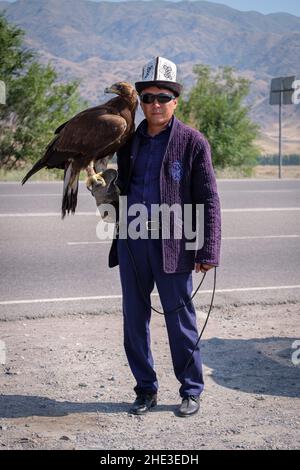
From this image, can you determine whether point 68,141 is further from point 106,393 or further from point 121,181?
point 106,393

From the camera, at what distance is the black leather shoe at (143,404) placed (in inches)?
170

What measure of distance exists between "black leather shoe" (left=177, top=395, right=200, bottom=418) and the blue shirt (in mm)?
1057

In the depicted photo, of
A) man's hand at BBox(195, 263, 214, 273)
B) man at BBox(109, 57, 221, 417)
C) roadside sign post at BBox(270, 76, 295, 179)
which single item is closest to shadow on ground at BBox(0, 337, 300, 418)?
man at BBox(109, 57, 221, 417)

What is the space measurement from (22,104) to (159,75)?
19178 mm

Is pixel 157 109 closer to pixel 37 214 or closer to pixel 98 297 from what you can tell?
pixel 98 297

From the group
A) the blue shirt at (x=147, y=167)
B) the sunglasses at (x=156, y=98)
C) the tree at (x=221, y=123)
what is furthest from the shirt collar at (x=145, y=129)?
the tree at (x=221, y=123)

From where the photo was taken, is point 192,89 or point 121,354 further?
point 192,89

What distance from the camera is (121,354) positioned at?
5.42m

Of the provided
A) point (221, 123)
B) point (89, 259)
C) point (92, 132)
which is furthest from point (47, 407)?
point (221, 123)

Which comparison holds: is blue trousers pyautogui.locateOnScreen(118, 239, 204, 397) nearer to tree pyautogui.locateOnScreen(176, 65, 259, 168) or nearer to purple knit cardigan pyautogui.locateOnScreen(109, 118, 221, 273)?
purple knit cardigan pyautogui.locateOnScreen(109, 118, 221, 273)

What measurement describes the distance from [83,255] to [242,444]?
18.3ft

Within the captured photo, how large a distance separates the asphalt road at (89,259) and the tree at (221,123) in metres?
11.2

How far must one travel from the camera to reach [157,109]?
4.08 metres
